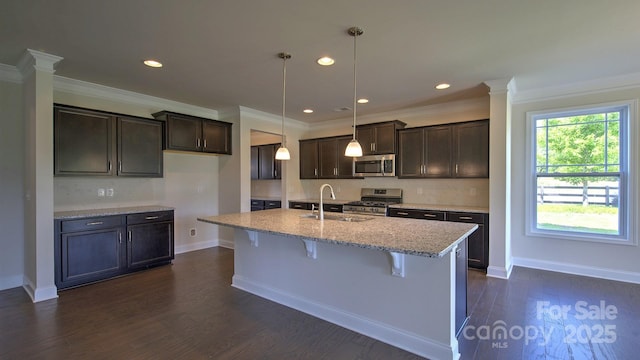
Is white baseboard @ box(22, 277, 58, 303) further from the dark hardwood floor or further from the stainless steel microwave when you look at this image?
the stainless steel microwave

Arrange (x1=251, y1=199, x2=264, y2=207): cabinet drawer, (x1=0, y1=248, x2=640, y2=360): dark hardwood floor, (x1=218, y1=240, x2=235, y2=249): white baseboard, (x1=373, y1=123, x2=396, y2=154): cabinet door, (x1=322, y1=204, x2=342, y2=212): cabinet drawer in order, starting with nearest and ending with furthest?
(x1=0, y1=248, x2=640, y2=360): dark hardwood floor
(x1=373, y1=123, x2=396, y2=154): cabinet door
(x1=218, y1=240, x2=235, y2=249): white baseboard
(x1=322, y1=204, x2=342, y2=212): cabinet drawer
(x1=251, y1=199, x2=264, y2=207): cabinet drawer

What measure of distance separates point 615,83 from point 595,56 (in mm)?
1083

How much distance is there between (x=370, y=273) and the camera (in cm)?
253

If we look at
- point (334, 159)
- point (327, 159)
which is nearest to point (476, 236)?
point (334, 159)

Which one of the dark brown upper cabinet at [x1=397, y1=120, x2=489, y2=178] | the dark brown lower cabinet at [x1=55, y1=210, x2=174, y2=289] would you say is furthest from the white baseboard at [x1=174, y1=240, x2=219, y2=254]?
the dark brown upper cabinet at [x1=397, y1=120, x2=489, y2=178]

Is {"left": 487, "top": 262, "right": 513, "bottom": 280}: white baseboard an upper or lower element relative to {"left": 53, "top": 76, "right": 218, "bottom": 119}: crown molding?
lower

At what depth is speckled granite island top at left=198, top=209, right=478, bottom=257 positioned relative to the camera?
194 centimetres

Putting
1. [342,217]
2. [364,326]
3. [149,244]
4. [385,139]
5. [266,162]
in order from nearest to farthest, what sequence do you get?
[364,326]
[342,217]
[149,244]
[385,139]
[266,162]

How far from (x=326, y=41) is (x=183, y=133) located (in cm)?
303

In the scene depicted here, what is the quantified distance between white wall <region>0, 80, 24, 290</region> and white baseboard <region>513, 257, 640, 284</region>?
649cm

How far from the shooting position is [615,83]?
12.4 ft

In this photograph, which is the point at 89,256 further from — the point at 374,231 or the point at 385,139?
the point at 385,139

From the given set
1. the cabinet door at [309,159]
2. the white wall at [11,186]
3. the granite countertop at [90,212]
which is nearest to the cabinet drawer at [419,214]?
the cabinet door at [309,159]

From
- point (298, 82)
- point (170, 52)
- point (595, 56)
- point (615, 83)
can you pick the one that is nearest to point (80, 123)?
point (170, 52)
